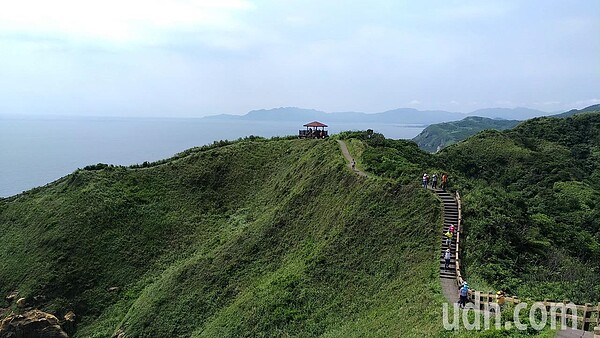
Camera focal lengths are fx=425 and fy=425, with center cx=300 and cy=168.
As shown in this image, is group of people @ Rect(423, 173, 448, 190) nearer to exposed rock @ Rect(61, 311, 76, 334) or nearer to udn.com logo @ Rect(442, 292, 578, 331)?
udn.com logo @ Rect(442, 292, 578, 331)

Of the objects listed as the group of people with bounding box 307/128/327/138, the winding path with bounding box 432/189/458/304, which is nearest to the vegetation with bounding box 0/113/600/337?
the winding path with bounding box 432/189/458/304

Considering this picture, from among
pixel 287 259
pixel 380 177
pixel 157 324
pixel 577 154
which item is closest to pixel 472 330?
pixel 287 259

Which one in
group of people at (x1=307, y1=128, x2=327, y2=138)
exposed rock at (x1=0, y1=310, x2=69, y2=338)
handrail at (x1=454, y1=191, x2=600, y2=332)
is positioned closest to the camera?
handrail at (x1=454, y1=191, x2=600, y2=332)

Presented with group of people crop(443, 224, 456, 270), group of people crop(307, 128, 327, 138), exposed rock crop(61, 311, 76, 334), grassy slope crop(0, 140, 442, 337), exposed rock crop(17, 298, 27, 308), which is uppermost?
group of people crop(307, 128, 327, 138)

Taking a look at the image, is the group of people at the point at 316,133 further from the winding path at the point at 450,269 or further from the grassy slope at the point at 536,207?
the winding path at the point at 450,269

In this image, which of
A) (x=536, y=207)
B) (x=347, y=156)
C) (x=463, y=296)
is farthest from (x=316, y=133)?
(x=463, y=296)

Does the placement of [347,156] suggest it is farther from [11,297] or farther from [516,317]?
[11,297]

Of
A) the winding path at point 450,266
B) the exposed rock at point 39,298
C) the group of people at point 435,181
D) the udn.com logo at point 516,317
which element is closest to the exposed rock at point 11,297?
the exposed rock at point 39,298

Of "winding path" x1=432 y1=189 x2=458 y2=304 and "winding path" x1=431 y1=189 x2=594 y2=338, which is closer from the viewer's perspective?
"winding path" x1=431 y1=189 x2=594 y2=338
